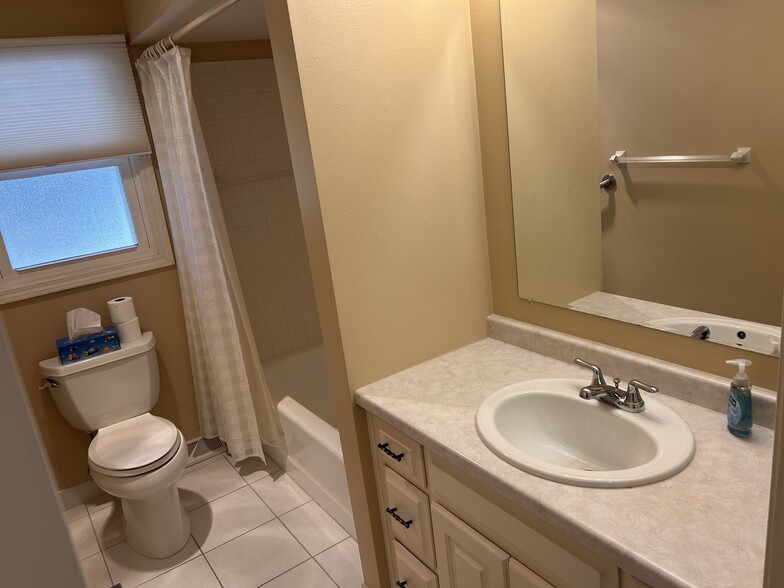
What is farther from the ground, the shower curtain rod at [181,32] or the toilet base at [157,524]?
the shower curtain rod at [181,32]

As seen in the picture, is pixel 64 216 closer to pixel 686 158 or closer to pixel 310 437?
pixel 310 437

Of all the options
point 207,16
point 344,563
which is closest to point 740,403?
point 344,563

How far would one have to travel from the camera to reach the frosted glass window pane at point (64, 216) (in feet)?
8.52

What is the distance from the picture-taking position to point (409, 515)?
166cm

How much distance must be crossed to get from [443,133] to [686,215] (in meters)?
0.71

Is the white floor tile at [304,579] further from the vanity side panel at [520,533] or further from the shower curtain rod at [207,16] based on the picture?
the shower curtain rod at [207,16]

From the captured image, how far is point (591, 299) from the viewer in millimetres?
1630

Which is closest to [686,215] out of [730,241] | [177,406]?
[730,241]

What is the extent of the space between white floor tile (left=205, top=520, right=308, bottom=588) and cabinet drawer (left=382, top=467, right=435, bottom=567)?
735 mm

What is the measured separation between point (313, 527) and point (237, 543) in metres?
0.32

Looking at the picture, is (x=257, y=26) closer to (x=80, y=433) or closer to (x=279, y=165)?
(x=279, y=165)

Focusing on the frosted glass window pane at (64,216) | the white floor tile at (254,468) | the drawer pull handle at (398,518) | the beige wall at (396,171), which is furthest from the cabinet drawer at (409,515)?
the frosted glass window pane at (64,216)

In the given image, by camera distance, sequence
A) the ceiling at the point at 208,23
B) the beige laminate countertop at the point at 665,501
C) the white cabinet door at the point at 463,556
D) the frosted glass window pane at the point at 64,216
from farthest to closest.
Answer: the frosted glass window pane at the point at 64,216
the ceiling at the point at 208,23
the white cabinet door at the point at 463,556
the beige laminate countertop at the point at 665,501

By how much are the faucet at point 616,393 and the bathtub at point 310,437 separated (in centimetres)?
111
